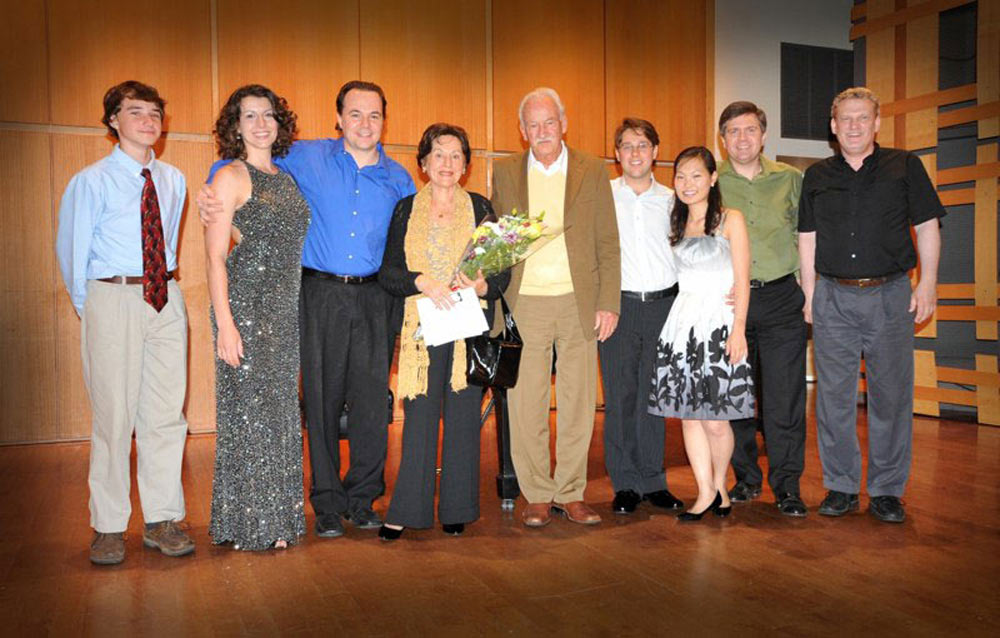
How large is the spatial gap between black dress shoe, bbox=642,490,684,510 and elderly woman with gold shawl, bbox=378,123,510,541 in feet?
3.26

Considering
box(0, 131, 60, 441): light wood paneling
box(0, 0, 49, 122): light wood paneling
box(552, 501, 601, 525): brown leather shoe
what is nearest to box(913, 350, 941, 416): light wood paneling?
box(552, 501, 601, 525): brown leather shoe

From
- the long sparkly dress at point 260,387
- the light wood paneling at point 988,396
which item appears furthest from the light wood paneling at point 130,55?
the light wood paneling at point 988,396

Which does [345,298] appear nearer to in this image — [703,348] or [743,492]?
[703,348]

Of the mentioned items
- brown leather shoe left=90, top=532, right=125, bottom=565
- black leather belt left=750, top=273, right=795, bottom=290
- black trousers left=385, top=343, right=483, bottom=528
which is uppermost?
black leather belt left=750, top=273, right=795, bottom=290

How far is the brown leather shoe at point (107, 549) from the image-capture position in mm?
3299

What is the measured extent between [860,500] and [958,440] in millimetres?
2125

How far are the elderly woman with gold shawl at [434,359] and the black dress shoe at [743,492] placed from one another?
139 centimetres

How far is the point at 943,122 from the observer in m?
6.90

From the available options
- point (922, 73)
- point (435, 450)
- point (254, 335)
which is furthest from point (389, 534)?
point (922, 73)

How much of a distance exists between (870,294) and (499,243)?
1796mm

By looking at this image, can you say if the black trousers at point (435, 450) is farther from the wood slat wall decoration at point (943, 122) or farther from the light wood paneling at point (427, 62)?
the wood slat wall decoration at point (943, 122)

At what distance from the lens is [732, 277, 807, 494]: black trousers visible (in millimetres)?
4062

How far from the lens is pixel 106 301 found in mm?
3332

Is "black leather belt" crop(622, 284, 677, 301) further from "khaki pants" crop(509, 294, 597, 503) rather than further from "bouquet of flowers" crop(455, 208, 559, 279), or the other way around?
"bouquet of flowers" crop(455, 208, 559, 279)
